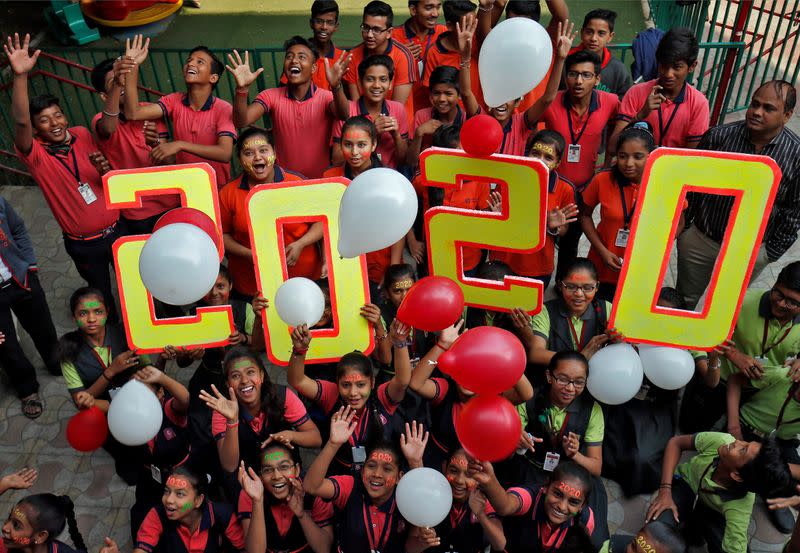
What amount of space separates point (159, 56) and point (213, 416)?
8.31 metres

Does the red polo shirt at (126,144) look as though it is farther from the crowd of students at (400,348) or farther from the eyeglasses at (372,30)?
the eyeglasses at (372,30)

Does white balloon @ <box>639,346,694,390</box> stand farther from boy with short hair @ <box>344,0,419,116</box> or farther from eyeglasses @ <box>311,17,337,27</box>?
eyeglasses @ <box>311,17,337,27</box>

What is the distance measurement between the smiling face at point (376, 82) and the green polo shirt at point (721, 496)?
3108 millimetres

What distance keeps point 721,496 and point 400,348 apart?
77.6 inches

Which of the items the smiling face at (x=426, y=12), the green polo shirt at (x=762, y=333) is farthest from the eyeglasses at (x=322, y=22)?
the green polo shirt at (x=762, y=333)

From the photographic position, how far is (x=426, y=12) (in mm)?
6551

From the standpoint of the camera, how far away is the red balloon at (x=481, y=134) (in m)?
3.54

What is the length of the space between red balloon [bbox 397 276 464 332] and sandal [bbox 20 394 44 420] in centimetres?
346

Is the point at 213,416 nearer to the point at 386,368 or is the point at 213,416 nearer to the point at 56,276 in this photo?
the point at 386,368

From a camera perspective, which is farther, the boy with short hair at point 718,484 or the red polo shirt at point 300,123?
the red polo shirt at point 300,123

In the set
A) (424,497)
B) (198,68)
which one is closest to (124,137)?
(198,68)

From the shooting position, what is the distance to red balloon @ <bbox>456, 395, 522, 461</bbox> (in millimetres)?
3242

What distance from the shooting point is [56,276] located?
6879 mm

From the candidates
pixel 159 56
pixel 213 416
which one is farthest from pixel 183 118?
pixel 159 56
